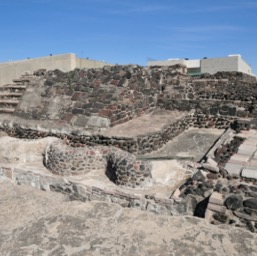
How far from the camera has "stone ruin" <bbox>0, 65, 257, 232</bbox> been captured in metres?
4.91

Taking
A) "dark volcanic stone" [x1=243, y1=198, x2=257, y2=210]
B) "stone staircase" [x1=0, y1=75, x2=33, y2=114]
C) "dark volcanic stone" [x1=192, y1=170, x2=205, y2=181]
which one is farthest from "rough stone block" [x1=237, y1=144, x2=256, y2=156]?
"stone staircase" [x1=0, y1=75, x2=33, y2=114]

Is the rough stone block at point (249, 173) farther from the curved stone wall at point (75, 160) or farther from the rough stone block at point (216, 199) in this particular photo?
the curved stone wall at point (75, 160)

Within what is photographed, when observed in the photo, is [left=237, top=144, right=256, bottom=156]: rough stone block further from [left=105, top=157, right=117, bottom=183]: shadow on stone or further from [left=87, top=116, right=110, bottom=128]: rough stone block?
[left=87, top=116, right=110, bottom=128]: rough stone block

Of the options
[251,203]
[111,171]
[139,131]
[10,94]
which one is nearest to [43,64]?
[10,94]

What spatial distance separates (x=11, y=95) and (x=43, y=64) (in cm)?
466

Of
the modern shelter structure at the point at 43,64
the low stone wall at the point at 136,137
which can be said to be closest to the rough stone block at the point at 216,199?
the low stone wall at the point at 136,137

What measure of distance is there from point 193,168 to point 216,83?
5.01 m

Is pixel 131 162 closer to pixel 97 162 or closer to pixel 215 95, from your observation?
pixel 97 162

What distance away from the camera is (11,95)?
11.3 metres

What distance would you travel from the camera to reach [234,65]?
23609 mm

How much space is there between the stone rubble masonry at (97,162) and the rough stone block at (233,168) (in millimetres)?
1404

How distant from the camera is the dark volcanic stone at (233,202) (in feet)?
14.1

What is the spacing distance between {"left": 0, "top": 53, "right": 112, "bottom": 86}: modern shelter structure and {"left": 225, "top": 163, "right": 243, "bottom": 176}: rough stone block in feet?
36.1

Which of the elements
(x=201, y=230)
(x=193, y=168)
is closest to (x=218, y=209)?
(x=201, y=230)
